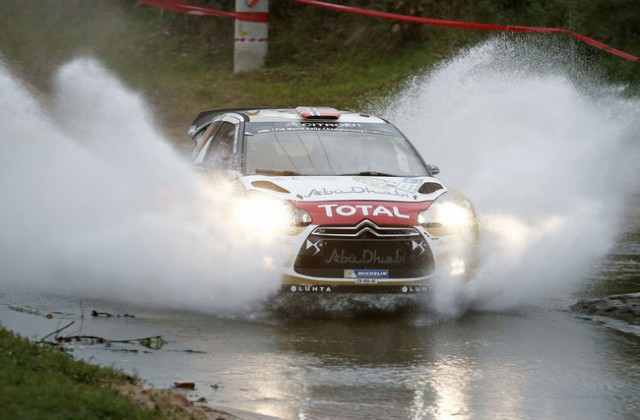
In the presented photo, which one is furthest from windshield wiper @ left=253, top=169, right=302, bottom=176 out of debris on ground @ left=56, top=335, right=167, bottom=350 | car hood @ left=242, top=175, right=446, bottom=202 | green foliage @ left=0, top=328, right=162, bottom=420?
green foliage @ left=0, top=328, right=162, bottom=420

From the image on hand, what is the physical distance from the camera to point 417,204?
10.9 m

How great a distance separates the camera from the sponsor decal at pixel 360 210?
10570mm

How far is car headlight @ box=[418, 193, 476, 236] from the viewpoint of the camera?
35.5 feet

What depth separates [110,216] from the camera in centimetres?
1198

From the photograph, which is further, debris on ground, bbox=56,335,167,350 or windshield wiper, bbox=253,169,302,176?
windshield wiper, bbox=253,169,302,176

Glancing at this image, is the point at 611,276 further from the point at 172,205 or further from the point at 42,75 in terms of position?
the point at 42,75

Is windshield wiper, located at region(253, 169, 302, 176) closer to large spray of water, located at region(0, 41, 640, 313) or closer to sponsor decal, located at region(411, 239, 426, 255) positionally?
large spray of water, located at region(0, 41, 640, 313)

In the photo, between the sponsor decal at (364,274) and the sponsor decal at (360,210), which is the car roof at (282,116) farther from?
the sponsor decal at (364,274)

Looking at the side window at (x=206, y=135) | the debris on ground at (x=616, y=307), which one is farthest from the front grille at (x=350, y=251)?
the side window at (x=206, y=135)

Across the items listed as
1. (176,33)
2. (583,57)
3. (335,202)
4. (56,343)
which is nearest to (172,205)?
(335,202)

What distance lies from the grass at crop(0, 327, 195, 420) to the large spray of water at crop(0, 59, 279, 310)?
9.91 feet

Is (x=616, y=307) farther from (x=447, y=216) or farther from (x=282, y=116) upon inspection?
(x=282, y=116)

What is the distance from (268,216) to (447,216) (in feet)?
4.63

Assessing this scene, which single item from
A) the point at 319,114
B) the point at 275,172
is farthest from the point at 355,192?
the point at 319,114
